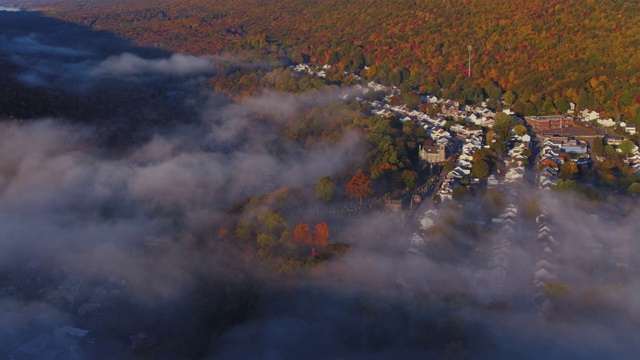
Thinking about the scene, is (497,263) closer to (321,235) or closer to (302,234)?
(321,235)

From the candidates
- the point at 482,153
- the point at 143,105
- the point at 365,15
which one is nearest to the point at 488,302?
the point at 482,153

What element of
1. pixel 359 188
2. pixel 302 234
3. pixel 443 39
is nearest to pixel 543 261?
pixel 302 234

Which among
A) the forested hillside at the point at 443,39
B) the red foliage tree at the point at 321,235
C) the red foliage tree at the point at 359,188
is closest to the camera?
the red foliage tree at the point at 321,235

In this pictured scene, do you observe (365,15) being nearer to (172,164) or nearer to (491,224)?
(172,164)

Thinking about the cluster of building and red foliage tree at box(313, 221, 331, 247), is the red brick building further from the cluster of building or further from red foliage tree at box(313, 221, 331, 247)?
red foliage tree at box(313, 221, 331, 247)

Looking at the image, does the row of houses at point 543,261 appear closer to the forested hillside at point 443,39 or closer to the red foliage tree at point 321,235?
the red foliage tree at point 321,235

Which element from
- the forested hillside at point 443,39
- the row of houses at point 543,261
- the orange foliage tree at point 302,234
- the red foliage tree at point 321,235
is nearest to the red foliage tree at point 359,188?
the red foliage tree at point 321,235

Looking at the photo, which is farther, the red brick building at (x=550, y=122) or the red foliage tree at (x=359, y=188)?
the red brick building at (x=550, y=122)
